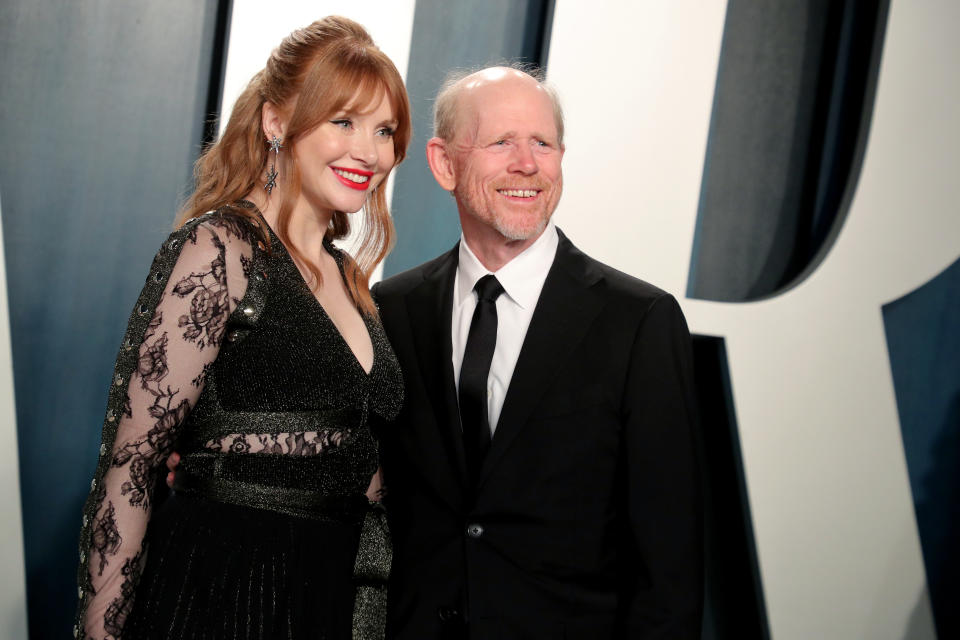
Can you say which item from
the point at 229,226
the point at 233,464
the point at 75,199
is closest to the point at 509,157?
the point at 229,226

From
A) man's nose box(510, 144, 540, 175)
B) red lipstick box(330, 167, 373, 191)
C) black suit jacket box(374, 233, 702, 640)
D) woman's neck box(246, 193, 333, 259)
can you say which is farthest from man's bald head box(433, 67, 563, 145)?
black suit jacket box(374, 233, 702, 640)

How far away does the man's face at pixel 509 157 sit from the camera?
202cm

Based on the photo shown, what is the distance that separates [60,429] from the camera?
284cm

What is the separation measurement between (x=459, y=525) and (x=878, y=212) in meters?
1.88

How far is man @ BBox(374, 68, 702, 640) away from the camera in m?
1.81

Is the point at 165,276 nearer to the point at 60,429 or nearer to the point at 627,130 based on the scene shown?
the point at 60,429

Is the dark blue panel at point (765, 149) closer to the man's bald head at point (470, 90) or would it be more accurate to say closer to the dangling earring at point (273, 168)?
the man's bald head at point (470, 90)

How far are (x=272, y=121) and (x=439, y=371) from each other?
2.15 feet

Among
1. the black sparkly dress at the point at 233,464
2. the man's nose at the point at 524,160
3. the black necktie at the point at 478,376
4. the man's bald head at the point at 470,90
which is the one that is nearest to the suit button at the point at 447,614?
the black sparkly dress at the point at 233,464

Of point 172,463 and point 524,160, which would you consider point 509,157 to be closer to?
point 524,160

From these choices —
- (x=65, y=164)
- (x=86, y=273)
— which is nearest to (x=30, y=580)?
(x=86, y=273)

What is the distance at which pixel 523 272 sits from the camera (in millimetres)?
2002

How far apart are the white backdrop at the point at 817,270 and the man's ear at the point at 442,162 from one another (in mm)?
774

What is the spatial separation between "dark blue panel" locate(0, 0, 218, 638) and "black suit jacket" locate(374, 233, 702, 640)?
4.74 feet
